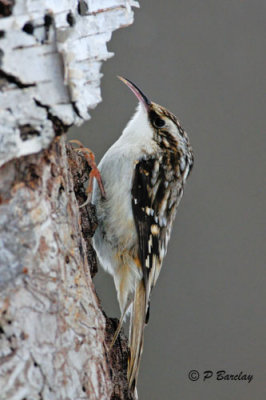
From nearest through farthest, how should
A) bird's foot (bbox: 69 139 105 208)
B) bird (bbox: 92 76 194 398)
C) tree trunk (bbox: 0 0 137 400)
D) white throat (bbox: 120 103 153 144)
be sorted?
tree trunk (bbox: 0 0 137 400) < bird's foot (bbox: 69 139 105 208) < bird (bbox: 92 76 194 398) < white throat (bbox: 120 103 153 144)

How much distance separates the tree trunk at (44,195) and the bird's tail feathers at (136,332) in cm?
31

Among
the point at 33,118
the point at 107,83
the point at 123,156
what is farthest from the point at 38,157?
the point at 107,83

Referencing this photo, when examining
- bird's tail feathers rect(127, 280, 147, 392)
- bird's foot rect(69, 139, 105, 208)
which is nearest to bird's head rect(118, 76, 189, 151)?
bird's foot rect(69, 139, 105, 208)

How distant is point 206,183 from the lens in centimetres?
332

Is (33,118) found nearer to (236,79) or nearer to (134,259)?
(134,259)

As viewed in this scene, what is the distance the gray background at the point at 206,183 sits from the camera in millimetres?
3152

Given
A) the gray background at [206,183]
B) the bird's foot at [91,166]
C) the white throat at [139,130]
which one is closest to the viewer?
the bird's foot at [91,166]

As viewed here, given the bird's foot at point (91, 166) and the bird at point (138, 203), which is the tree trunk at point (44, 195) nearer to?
the bird's foot at point (91, 166)

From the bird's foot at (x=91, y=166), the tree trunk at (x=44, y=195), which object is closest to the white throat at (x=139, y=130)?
the bird's foot at (x=91, y=166)

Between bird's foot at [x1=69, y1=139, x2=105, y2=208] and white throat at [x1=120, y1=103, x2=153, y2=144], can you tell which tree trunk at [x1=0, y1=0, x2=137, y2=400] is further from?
white throat at [x1=120, y1=103, x2=153, y2=144]

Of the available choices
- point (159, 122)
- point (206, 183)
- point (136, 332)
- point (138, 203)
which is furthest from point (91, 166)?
point (206, 183)

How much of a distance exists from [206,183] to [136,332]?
1.49m

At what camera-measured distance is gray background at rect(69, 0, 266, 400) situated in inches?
124

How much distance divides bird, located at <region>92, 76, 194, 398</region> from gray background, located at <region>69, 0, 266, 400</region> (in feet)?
2.75
